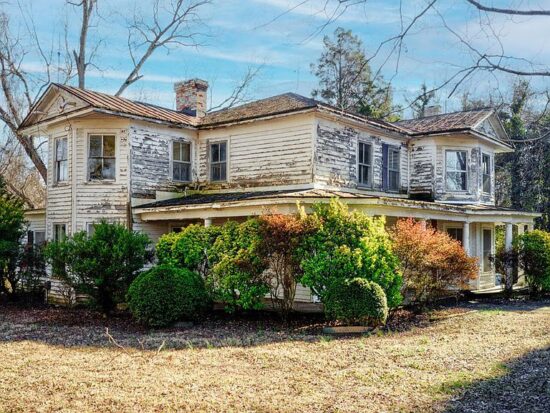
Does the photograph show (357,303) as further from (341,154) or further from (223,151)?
(223,151)

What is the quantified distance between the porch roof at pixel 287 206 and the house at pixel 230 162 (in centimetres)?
5

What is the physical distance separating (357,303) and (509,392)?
4669mm

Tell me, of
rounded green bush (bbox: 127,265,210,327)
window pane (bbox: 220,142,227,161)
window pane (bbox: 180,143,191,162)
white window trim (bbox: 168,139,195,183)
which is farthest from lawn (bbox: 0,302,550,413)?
window pane (bbox: 180,143,191,162)

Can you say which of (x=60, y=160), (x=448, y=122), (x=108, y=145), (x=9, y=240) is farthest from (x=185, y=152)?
(x=448, y=122)

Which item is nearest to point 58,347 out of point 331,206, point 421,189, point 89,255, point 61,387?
point 61,387

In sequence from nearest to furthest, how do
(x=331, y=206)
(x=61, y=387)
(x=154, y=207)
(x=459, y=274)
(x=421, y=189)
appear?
(x=61, y=387), (x=331, y=206), (x=459, y=274), (x=154, y=207), (x=421, y=189)

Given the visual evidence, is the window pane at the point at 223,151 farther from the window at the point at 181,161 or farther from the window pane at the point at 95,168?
the window pane at the point at 95,168

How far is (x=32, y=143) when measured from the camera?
27.4 meters

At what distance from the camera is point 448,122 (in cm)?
2109

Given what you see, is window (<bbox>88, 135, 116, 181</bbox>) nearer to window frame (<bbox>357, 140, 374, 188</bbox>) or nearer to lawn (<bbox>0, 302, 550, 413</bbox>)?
lawn (<bbox>0, 302, 550, 413</bbox>)

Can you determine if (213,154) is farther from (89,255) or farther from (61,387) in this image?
(61,387)

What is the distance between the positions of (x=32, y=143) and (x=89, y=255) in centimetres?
1563

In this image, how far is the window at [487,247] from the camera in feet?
69.7

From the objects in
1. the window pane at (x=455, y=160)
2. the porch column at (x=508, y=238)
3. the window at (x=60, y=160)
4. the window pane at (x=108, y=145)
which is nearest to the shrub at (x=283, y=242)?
the window pane at (x=108, y=145)
